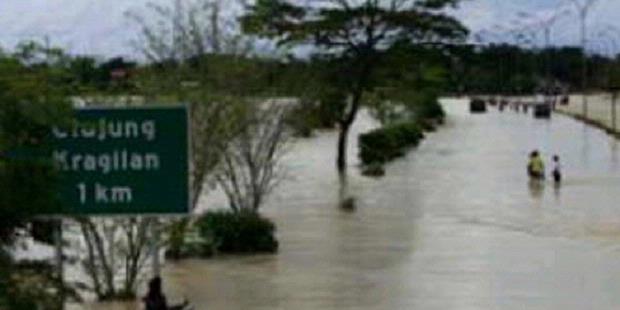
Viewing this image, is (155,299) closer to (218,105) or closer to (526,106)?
(218,105)

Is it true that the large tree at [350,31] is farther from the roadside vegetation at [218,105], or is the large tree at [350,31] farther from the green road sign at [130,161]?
the green road sign at [130,161]

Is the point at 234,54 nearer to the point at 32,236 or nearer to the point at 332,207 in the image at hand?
the point at 332,207

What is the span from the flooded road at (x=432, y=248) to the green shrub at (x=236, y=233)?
17.9 inches

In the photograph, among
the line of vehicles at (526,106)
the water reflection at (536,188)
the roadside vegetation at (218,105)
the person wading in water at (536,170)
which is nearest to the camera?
the roadside vegetation at (218,105)

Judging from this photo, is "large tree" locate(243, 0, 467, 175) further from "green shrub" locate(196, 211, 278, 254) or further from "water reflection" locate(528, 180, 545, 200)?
"green shrub" locate(196, 211, 278, 254)

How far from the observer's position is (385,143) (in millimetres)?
60219

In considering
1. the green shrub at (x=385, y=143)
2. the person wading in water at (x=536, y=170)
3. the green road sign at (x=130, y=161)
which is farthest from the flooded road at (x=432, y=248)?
the green road sign at (x=130, y=161)

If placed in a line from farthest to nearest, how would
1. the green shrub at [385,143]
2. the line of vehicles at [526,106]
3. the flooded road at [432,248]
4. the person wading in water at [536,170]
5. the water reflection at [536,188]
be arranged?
the line of vehicles at [526,106] < the green shrub at [385,143] < the person wading in water at [536,170] < the water reflection at [536,188] < the flooded road at [432,248]

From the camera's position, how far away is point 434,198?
38750mm

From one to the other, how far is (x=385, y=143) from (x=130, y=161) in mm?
51440

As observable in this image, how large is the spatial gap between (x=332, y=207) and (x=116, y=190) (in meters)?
27.4

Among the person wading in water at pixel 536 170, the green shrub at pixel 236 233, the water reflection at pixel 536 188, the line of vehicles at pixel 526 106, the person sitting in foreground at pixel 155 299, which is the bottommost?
the line of vehicles at pixel 526 106

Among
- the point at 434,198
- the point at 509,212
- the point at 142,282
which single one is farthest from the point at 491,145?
the point at 142,282

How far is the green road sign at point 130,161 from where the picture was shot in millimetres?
8859
